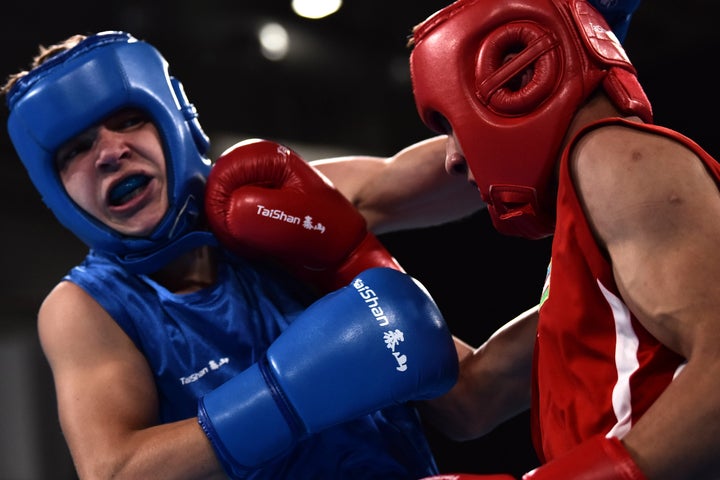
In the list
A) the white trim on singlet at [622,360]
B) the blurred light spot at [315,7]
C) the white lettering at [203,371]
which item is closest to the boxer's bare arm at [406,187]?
the white lettering at [203,371]

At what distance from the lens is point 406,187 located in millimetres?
2236

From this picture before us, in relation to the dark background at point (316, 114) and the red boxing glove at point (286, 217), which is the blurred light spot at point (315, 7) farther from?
the red boxing glove at point (286, 217)

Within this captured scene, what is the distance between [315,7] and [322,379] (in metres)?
3.54

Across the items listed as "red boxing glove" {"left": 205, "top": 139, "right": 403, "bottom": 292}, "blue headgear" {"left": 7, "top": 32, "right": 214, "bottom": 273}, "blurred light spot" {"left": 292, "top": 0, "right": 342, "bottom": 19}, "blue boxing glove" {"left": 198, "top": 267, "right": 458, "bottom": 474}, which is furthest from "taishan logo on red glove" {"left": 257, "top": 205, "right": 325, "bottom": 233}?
"blurred light spot" {"left": 292, "top": 0, "right": 342, "bottom": 19}

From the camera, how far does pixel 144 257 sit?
1953 mm

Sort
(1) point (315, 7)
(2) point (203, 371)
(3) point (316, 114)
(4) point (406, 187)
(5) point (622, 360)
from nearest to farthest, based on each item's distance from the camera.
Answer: (5) point (622, 360) < (2) point (203, 371) < (4) point (406, 187) < (1) point (315, 7) < (3) point (316, 114)

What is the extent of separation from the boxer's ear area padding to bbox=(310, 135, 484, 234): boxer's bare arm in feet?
2.52

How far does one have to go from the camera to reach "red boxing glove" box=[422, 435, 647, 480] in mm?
1076

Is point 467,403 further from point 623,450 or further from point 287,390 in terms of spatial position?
point 623,450

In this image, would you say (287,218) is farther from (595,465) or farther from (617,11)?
(595,465)

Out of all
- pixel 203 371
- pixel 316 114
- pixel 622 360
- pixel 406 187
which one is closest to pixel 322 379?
pixel 203 371

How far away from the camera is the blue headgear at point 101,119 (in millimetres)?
1937

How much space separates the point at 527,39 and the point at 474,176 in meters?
0.24

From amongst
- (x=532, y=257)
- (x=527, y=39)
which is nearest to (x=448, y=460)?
(x=532, y=257)
